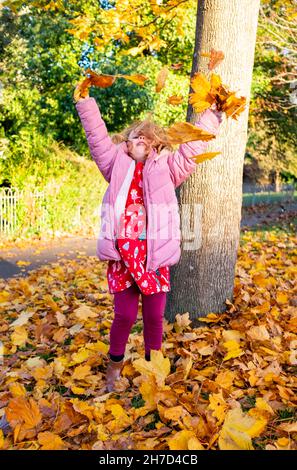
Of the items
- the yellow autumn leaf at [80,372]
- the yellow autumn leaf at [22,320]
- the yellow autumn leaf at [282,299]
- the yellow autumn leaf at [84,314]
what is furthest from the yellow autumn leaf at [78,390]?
the yellow autumn leaf at [282,299]

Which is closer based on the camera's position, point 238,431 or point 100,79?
point 238,431

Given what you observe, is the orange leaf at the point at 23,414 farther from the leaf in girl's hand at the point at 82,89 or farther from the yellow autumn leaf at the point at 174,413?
the leaf in girl's hand at the point at 82,89

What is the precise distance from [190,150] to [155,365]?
1161mm

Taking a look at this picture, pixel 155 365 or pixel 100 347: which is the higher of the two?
pixel 155 365

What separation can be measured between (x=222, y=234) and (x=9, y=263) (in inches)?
205

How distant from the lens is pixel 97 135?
8.60 ft

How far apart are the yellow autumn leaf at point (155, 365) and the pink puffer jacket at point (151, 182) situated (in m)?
0.46

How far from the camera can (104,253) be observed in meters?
2.62

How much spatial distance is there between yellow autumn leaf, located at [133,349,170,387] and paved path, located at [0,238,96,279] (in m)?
4.51

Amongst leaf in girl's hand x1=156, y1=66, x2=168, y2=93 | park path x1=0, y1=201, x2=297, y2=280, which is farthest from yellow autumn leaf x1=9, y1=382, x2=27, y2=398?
park path x1=0, y1=201, x2=297, y2=280

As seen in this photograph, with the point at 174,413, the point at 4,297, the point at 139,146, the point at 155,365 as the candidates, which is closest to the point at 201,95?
the point at 139,146

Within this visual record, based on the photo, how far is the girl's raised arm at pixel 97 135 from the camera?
2.57m

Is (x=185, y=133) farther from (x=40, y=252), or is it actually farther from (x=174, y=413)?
(x=40, y=252)
